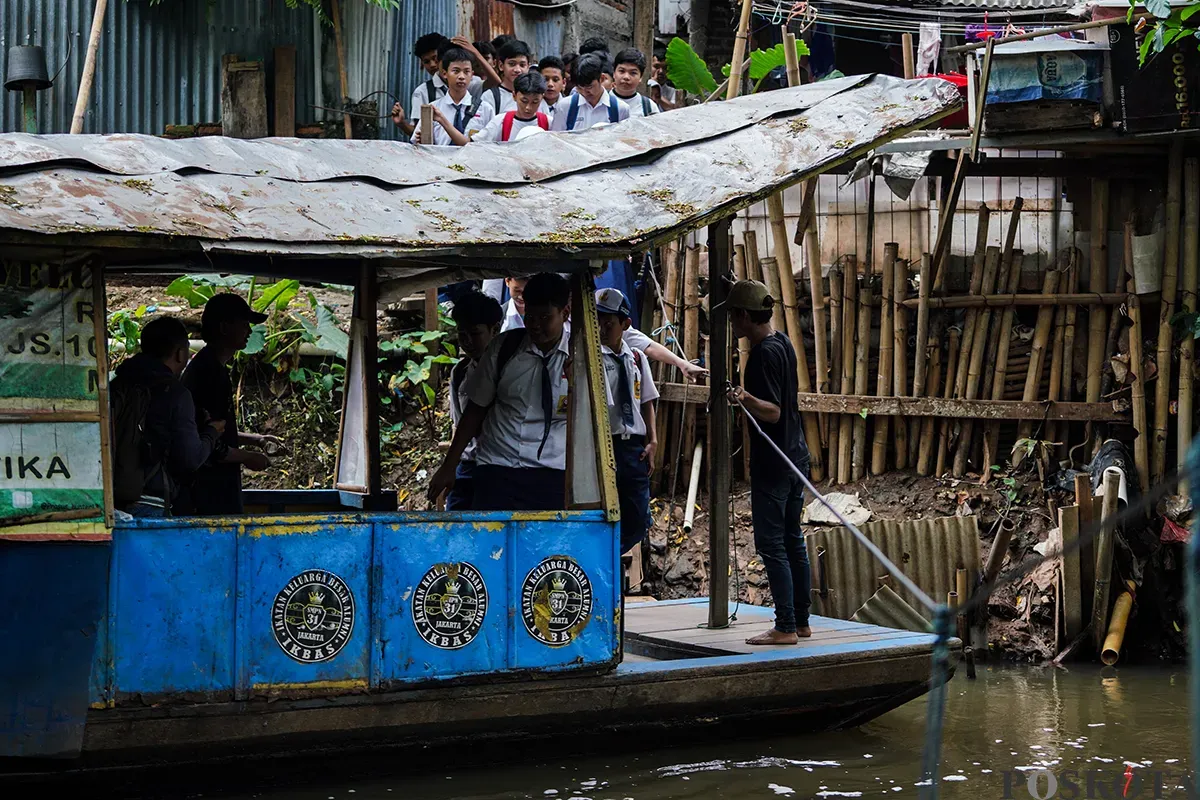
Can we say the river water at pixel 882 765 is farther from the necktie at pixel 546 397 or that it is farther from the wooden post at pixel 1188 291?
the wooden post at pixel 1188 291

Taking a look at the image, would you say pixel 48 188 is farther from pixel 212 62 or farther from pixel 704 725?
pixel 212 62

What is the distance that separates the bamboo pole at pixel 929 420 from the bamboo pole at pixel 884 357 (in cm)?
29

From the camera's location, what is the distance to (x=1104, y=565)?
9.30m

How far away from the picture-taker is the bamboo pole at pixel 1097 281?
1004 centimetres

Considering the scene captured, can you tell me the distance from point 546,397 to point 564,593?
3.40 ft

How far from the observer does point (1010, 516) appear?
33.2 feet

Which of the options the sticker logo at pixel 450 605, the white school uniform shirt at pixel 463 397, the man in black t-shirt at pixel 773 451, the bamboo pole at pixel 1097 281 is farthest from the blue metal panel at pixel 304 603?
the bamboo pole at pixel 1097 281

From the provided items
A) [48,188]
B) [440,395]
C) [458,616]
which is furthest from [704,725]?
[440,395]

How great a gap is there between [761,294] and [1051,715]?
3.21 metres

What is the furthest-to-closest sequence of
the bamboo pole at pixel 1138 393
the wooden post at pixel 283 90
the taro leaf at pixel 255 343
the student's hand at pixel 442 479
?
the wooden post at pixel 283 90, the taro leaf at pixel 255 343, the bamboo pole at pixel 1138 393, the student's hand at pixel 442 479

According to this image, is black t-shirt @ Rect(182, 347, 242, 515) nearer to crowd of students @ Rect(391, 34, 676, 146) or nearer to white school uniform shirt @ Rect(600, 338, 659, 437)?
white school uniform shirt @ Rect(600, 338, 659, 437)

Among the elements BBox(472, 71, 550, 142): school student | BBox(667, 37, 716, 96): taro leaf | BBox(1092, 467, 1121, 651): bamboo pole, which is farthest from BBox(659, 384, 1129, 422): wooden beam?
BBox(667, 37, 716, 96): taro leaf

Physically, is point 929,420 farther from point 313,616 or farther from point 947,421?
point 313,616

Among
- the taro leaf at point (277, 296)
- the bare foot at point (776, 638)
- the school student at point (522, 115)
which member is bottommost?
the bare foot at point (776, 638)
